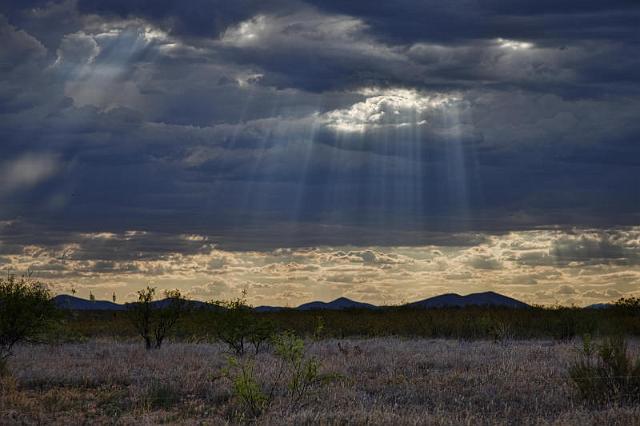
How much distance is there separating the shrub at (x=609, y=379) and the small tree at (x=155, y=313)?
16737mm

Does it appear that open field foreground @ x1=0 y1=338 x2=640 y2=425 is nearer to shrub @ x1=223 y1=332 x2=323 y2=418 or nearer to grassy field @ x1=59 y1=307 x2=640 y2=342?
shrub @ x1=223 y1=332 x2=323 y2=418

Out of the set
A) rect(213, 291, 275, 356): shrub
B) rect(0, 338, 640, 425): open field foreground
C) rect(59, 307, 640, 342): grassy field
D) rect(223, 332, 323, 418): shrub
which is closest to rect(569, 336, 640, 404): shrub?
rect(0, 338, 640, 425): open field foreground

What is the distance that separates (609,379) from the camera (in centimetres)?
1558

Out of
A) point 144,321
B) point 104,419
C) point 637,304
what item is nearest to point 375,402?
point 104,419

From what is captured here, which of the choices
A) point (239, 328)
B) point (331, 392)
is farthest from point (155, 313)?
point (331, 392)

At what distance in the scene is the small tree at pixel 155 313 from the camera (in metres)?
28.7

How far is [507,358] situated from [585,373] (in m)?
6.40

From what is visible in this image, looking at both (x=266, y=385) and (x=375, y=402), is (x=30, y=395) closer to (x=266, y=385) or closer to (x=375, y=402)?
(x=266, y=385)

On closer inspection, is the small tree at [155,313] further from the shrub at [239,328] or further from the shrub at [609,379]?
the shrub at [609,379]

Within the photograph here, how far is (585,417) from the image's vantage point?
1302 cm

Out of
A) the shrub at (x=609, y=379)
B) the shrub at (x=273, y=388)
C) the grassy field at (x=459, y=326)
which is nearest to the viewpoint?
the shrub at (x=273, y=388)

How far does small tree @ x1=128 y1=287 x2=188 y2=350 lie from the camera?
2866cm

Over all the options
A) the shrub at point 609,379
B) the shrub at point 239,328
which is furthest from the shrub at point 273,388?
the shrub at point 239,328

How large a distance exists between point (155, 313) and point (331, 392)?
14650 mm
